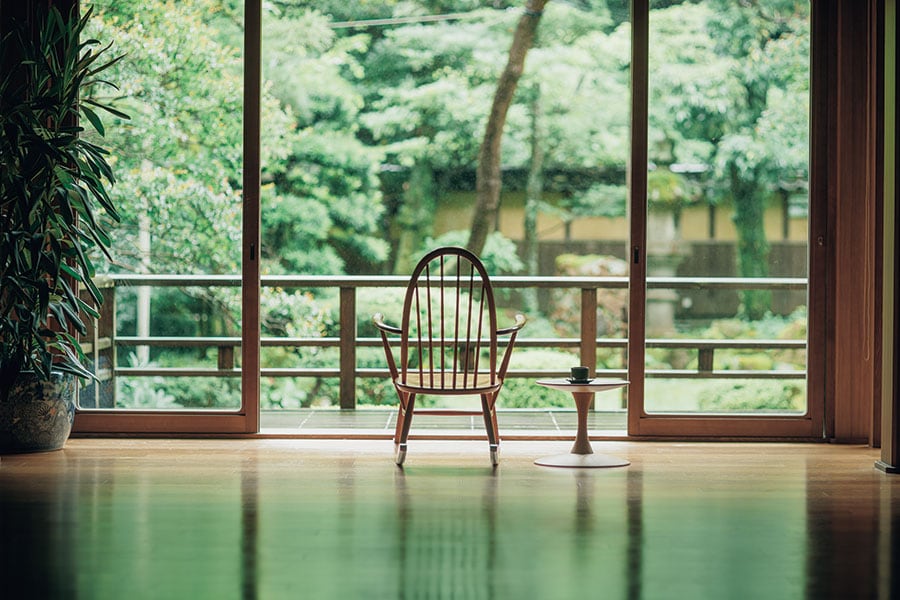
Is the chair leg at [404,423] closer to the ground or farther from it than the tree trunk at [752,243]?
closer to the ground

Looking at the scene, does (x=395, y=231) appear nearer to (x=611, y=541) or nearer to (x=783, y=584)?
(x=611, y=541)

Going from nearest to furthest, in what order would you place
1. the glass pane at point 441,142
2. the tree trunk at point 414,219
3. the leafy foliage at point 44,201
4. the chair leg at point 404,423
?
the chair leg at point 404,423 → the leafy foliage at point 44,201 → the glass pane at point 441,142 → the tree trunk at point 414,219

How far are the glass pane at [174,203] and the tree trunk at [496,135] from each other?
10.4ft

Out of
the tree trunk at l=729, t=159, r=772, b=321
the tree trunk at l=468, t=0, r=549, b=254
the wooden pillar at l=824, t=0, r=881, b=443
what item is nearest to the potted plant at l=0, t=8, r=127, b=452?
the tree trunk at l=729, t=159, r=772, b=321

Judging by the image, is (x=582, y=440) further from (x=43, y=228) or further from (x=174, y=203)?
(x=43, y=228)

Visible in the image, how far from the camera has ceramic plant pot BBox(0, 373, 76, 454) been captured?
437 centimetres

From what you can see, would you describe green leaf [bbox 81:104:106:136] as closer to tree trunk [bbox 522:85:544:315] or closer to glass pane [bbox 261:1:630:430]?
glass pane [bbox 261:1:630:430]

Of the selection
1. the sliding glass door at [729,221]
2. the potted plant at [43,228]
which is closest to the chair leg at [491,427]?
the sliding glass door at [729,221]

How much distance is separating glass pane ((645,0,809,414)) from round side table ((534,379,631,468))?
645 mm

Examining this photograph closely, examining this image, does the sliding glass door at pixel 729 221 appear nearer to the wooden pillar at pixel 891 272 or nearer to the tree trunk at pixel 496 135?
the wooden pillar at pixel 891 272

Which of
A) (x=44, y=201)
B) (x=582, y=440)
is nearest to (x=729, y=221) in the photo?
(x=582, y=440)

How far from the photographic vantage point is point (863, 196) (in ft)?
15.6

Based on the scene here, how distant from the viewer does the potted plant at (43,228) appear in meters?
4.23

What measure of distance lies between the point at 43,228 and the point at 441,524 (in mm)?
2310
